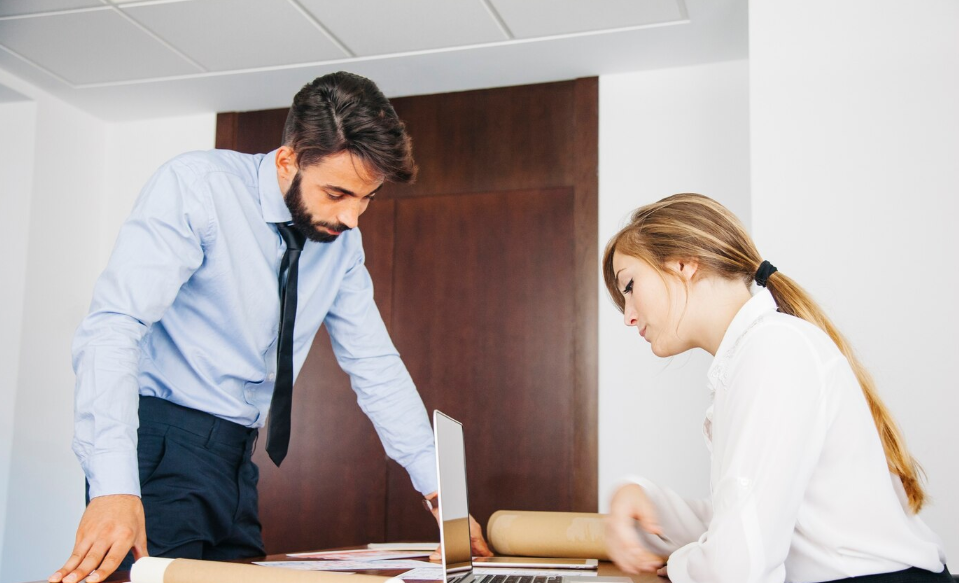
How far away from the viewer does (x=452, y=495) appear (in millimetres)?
1471

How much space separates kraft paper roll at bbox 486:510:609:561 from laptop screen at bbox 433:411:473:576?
294 millimetres

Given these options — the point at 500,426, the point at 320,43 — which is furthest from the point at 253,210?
the point at 500,426

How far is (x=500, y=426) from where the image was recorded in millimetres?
3711

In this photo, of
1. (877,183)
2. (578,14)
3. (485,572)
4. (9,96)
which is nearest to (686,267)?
(485,572)

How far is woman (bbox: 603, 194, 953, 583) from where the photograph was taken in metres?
1.13

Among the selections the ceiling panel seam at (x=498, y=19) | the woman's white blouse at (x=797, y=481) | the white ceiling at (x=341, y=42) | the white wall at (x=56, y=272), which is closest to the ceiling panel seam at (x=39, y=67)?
the white ceiling at (x=341, y=42)

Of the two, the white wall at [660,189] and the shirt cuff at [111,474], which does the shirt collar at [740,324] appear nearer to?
the shirt cuff at [111,474]

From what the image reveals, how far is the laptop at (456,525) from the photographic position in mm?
1290

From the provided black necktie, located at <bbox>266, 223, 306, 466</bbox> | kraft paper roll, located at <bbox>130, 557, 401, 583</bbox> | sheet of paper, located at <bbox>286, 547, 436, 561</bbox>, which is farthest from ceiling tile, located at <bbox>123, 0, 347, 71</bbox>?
kraft paper roll, located at <bbox>130, 557, 401, 583</bbox>

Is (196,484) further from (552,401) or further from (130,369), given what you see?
(552,401)

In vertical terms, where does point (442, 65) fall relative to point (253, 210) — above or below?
above

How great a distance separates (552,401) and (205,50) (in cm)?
207

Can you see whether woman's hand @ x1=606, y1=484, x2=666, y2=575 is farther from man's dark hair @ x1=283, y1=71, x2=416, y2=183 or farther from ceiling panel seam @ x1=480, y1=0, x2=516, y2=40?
ceiling panel seam @ x1=480, y1=0, x2=516, y2=40

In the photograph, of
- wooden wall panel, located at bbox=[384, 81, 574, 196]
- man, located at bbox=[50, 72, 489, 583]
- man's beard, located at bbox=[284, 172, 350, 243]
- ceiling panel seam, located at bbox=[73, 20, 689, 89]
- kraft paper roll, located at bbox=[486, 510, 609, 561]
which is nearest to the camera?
man, located at bbox=[50, 72, 489, 583]
